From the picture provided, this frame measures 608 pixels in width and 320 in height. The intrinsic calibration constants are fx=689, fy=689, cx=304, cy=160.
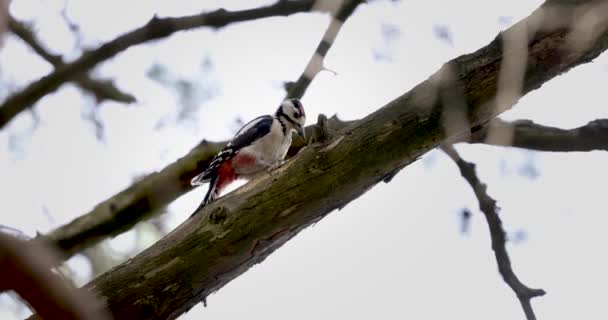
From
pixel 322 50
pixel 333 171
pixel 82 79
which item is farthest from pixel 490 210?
pixel 82 79

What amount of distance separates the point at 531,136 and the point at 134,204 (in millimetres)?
1812

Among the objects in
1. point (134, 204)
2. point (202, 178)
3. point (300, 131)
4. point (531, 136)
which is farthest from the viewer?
point (300, 131)

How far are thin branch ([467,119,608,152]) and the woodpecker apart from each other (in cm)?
104

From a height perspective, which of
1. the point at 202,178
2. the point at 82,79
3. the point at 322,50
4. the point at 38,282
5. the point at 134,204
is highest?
the point at 322,50

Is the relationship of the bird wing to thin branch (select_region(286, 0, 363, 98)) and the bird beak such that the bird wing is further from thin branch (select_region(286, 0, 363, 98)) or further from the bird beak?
thin branch (select_region(286, 0, 363, 98))

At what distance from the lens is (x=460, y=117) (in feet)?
6.77

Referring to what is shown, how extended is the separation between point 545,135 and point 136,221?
188cm

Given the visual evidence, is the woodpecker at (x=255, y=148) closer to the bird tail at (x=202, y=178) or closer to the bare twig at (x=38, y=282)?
the bird tail at (x=202, y=178)

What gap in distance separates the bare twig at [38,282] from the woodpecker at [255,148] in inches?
113

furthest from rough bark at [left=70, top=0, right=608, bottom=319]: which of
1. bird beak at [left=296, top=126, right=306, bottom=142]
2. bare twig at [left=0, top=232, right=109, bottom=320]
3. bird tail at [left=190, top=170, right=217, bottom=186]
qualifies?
bird beak at [left=296, top=126, right=306, bottom=142]

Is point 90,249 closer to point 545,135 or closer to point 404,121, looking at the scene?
point 404,121

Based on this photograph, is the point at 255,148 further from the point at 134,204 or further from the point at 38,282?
the point at 38,282

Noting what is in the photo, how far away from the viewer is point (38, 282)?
1.68 feet

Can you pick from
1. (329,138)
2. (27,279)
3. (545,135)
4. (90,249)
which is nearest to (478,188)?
(545,135)
